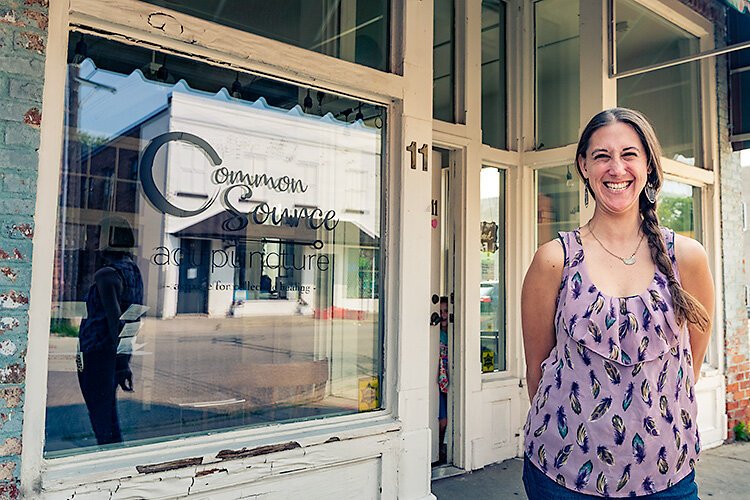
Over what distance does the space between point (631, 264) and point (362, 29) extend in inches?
92.2

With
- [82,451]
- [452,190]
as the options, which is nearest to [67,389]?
[82,451]

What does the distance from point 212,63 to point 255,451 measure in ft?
5.65

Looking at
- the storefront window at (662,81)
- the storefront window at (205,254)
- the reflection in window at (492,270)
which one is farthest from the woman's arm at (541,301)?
the storefront window at (662,81)

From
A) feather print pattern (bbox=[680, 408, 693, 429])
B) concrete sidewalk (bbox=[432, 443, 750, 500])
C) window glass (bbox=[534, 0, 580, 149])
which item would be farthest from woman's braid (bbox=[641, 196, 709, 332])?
window glass (bbox=[534, 0, 580, 149])

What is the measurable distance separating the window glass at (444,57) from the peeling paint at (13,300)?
313cm

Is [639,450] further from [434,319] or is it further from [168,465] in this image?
[434,319]

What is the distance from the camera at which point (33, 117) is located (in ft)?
6.96

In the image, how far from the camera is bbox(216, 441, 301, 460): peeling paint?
2525mm

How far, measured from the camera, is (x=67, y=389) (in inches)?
90.4

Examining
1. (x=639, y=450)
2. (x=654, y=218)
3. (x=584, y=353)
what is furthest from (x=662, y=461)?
(x=654, y=218)

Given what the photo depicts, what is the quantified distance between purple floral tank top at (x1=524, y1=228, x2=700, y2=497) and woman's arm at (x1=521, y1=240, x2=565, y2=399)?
0.05m

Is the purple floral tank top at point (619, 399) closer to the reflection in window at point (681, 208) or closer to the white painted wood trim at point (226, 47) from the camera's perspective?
the white painted wood trim at point (226, 47)

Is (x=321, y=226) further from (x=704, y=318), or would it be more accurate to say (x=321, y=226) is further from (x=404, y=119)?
(x=704, y=318)

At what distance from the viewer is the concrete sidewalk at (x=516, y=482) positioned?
3.83 metres
